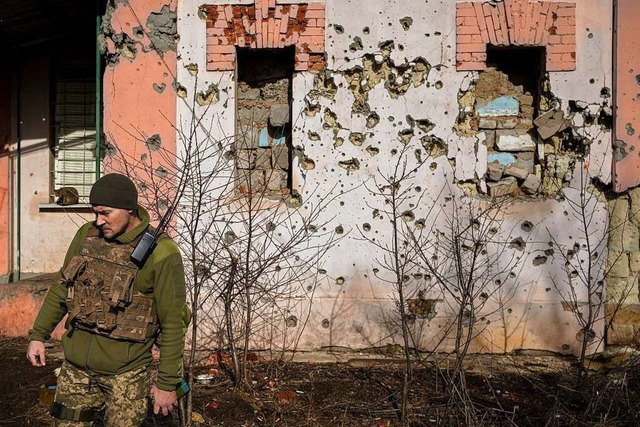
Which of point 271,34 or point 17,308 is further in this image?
point 17,308

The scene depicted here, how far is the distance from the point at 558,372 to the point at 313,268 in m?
2.30

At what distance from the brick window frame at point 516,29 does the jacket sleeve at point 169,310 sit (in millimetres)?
3566

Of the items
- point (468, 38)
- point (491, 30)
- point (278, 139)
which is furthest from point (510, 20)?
point (278, 139)

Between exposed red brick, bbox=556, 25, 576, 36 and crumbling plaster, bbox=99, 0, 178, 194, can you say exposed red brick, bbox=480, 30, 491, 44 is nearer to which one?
exposed red brick, bbox=556, 25, 576, 36

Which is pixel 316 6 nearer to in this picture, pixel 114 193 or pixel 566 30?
pixel 566 30

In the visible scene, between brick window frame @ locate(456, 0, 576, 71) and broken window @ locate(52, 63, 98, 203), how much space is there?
16.8ft

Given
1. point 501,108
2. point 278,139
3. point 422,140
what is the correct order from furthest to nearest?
1. point 278,139
2. point 501,108
3. point 422,140

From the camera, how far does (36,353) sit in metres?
2.87

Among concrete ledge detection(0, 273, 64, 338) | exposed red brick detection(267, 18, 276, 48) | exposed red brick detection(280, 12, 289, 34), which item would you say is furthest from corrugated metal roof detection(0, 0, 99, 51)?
concrete ledge detection(0, 273, 64, 338)

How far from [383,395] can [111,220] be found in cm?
264

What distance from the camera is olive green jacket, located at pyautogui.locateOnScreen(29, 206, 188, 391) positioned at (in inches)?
108

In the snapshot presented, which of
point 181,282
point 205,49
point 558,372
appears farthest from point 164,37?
point 558,372

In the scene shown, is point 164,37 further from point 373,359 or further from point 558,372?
point 558,372

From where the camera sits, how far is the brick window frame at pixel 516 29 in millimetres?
5324
